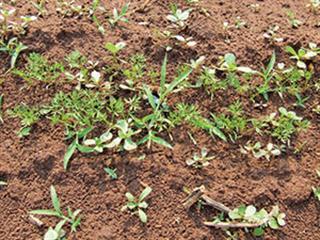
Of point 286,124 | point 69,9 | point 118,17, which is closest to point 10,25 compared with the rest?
point 69,9

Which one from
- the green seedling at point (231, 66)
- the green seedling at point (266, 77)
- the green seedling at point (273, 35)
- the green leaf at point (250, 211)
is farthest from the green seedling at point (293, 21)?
the green leaf at point (250, 211)

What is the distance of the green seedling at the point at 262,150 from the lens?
242cm

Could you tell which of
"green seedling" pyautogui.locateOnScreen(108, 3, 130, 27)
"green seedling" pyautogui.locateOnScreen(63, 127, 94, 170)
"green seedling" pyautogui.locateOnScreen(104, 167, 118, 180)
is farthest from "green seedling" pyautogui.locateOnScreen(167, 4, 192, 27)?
"green seedling" pyautogui.locateOnScreen(104, 167, 118, 180)

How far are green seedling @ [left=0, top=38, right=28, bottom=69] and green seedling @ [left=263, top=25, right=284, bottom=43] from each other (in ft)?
4.64

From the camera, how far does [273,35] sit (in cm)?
285

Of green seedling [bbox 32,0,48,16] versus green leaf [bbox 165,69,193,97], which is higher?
green seedling [bbox 32,0,48,16]

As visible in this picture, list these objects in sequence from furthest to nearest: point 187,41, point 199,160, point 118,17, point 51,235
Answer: point 118,17
point 187,41
point 199,160
point 51,235

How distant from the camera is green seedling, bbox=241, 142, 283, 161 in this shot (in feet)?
7.95

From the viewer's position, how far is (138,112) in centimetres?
255

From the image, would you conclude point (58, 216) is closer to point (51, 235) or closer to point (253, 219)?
point (51, 235)

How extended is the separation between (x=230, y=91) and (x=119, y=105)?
0.62 meters

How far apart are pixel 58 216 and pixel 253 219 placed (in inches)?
35.4

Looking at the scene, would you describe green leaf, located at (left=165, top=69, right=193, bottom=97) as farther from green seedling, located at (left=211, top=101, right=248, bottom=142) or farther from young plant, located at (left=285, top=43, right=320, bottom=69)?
young plant, located at (left=285, top=43, right=320, bottom=69)

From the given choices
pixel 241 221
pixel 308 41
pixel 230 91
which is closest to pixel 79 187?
pixel 241 221
